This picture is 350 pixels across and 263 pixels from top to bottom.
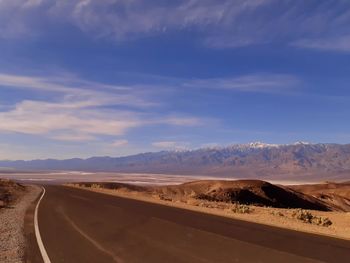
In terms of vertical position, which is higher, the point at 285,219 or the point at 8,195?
the point at 8,195

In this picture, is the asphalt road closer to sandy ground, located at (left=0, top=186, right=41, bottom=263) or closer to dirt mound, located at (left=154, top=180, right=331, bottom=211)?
sandy ground, located at (left=0, top=186, right=41, bottom=263)

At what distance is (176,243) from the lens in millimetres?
13758

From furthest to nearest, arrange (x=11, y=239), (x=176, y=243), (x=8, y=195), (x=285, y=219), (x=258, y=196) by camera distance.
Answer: (x=258, y=196) < (x=8, y=195) < (x=285, y=219) < (x=11, y=239) < (x=176, y=243)

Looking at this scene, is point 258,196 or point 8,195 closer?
point 8,195

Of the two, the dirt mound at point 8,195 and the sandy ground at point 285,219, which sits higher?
the dirt mound at point 8,195

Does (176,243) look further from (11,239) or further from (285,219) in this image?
(285,219)

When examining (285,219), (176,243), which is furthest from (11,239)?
(285,219)

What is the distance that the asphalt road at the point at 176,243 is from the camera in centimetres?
1151

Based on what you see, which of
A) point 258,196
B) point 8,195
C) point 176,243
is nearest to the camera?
point 176,243

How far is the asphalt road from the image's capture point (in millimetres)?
11508

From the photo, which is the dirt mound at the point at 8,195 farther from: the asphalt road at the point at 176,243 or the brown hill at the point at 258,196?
the asphalt road at the point at 176,243

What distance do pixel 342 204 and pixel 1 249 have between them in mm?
63989

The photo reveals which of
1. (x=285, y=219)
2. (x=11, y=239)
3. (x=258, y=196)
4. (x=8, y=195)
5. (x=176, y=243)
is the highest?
(x=258, y=196)

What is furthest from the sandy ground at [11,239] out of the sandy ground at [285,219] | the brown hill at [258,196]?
the brown hill at [258,196]
